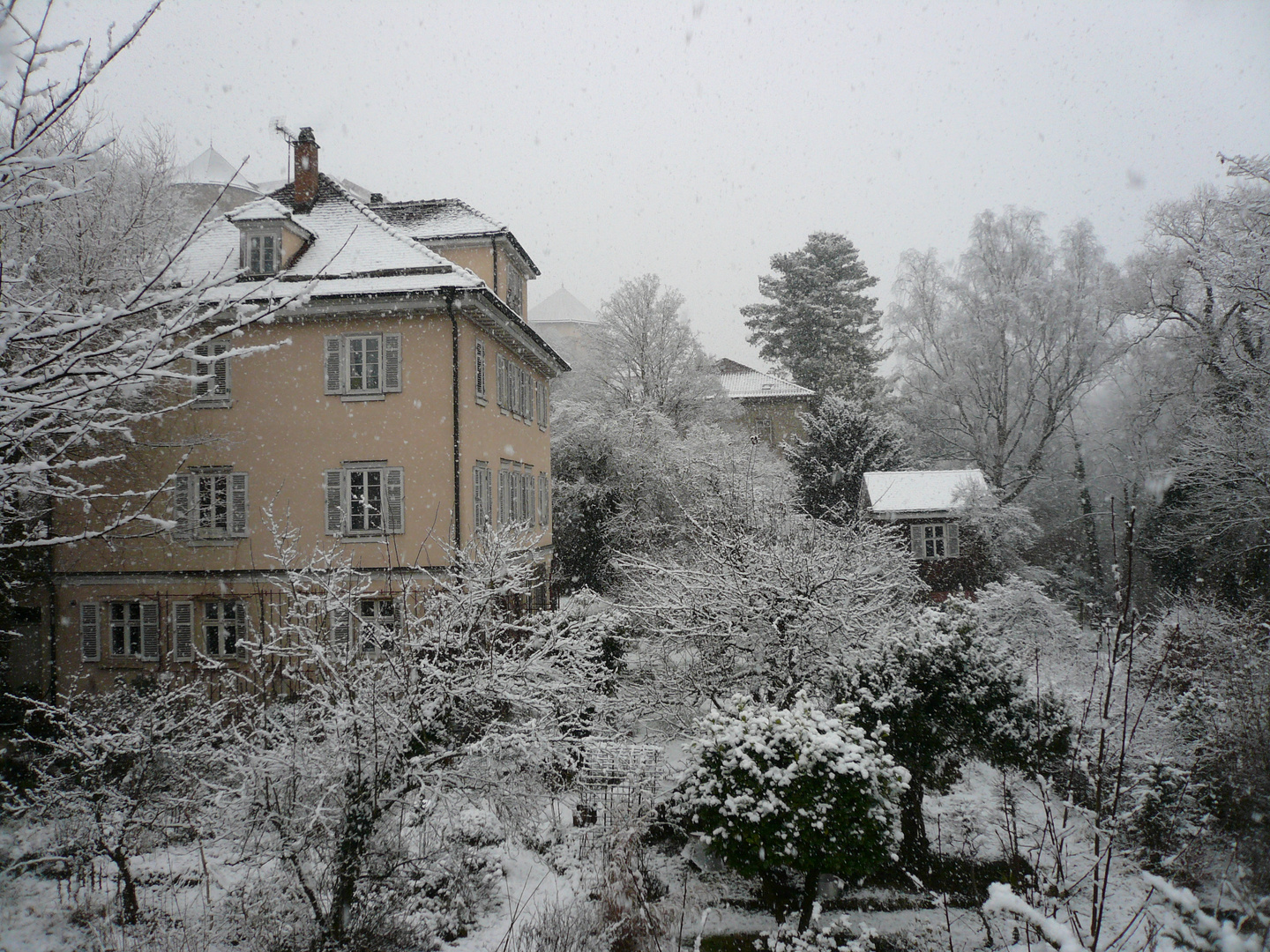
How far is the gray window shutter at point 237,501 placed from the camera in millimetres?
15250

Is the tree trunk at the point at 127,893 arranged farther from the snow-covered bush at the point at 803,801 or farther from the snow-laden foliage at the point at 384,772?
the snow-covered bush at the point at 803,801

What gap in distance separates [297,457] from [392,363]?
2.96 metres

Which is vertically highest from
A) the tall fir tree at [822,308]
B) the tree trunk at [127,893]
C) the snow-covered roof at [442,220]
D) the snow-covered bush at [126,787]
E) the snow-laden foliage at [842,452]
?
the tall fir tree at [822,308]

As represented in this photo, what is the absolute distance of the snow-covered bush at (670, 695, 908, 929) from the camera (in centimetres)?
693

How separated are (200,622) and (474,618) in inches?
431

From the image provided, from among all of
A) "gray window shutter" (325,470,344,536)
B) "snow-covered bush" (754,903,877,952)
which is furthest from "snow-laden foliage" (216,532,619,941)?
"gray window shutter" (325,470,344,536)

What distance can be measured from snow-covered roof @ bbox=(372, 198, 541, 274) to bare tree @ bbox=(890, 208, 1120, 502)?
20437 mm

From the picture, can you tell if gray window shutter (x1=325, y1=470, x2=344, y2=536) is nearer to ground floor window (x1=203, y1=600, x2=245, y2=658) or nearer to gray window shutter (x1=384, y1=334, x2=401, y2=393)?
gray window shutter (x1=384, y1=334, x2=401, y2=393)

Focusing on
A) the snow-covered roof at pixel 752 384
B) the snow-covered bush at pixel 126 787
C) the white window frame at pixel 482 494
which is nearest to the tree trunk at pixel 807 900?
the snow-covered bush at pixel 126 787

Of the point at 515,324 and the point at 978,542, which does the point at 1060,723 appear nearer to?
the point at 515,324

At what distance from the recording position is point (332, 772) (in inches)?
246

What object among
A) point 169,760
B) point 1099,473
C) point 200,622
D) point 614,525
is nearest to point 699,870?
point 169,760

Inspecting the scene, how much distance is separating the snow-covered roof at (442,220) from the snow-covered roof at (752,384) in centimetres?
2381

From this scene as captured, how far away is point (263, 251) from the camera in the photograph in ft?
50.3
